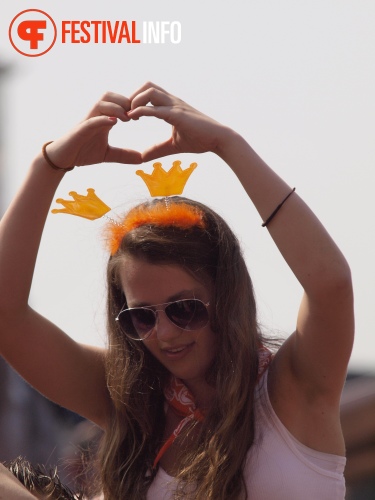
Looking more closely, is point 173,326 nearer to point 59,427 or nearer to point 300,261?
point 300,261

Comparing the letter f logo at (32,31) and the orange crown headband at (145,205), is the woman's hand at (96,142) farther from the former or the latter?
the letter f logo at (32,31)

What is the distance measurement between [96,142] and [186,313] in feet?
1.68

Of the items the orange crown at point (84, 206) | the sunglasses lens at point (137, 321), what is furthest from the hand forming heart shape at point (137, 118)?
the sunglasses lens at point (137, 321)

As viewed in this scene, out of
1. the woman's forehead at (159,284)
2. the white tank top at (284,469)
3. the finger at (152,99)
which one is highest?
the finger at (152,99)

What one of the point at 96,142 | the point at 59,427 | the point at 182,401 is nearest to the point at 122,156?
the point at 96,142

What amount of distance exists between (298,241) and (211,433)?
1.76ft

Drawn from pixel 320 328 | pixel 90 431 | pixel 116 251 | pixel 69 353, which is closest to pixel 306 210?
pixel 320 328

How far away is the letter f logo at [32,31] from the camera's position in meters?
3.52

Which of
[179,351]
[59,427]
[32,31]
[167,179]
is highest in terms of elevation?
[32,31]

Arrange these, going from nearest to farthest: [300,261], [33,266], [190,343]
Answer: [300,261] < [190,343] < [33,266]

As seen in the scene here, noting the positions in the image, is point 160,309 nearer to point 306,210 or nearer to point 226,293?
point 226,293

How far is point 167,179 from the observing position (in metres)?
2.65

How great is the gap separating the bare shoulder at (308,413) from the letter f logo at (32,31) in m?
1.69

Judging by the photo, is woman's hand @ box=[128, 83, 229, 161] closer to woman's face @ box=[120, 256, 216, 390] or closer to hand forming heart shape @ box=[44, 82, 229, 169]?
hand forming heart shape @ box=[44, 82, 229, 169]
